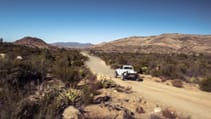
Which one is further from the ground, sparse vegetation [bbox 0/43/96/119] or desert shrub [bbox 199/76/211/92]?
sparse vegetation [bbox 0/43/96/119]

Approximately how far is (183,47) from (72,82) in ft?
438

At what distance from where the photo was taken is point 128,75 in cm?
2159

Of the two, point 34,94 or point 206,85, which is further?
point 206,85

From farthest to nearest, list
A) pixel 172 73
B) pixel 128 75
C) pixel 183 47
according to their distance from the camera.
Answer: pixel 183 47
pixel 172 73
pixel 128 75

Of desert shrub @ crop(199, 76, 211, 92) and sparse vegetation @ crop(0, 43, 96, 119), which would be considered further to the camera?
desert shrub @ crop(199, 76, 211, 92)

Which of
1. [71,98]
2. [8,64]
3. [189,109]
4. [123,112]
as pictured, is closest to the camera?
[123,112]

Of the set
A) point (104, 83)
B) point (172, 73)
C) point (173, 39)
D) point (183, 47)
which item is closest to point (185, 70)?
point (172, 73)

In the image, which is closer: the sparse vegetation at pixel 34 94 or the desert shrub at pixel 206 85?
the sparse vegetation at pixel 34 94

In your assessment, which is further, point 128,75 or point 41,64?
point 128,75

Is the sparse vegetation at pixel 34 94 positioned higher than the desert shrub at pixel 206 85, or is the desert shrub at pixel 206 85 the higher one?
the sparse vegetation at pixel 34 94

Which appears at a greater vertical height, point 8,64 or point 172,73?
point 8,64

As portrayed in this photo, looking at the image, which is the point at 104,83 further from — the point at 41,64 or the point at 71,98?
the point at 71,98

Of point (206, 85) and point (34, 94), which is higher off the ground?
point (34, 94)

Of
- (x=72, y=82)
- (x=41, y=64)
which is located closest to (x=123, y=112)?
(x=72, y=82)
